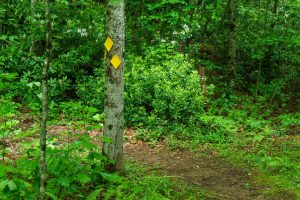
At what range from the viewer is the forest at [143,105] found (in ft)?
14.3

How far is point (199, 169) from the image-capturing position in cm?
703

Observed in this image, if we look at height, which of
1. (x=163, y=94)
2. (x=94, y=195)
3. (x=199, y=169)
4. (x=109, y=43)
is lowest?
(x=199, y=169)

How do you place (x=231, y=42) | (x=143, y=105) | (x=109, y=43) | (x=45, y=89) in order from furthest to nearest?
(x=231, y=42) < (x=143, y=105) < (x=109, y=43) < (x=45, y=89)

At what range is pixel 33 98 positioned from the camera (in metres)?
4.01

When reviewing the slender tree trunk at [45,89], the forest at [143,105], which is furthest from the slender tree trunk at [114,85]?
the slender tree trunk at [45,89]

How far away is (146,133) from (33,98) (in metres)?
5.27

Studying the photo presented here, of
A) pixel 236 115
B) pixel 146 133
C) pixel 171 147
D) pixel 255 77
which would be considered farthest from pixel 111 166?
pixel 255 77

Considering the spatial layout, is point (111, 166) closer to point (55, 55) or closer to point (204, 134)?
point (204, 134)

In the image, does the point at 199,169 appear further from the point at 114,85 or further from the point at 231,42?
the point at 231,42

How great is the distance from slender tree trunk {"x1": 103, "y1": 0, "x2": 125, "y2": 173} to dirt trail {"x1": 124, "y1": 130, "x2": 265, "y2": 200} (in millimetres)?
1265

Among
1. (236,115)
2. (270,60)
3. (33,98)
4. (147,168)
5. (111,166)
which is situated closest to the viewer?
(33,98)

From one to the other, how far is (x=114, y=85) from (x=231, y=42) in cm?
969

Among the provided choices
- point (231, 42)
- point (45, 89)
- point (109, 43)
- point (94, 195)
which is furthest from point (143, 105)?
point (45, 89)

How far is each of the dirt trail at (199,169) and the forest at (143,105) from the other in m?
0.03
